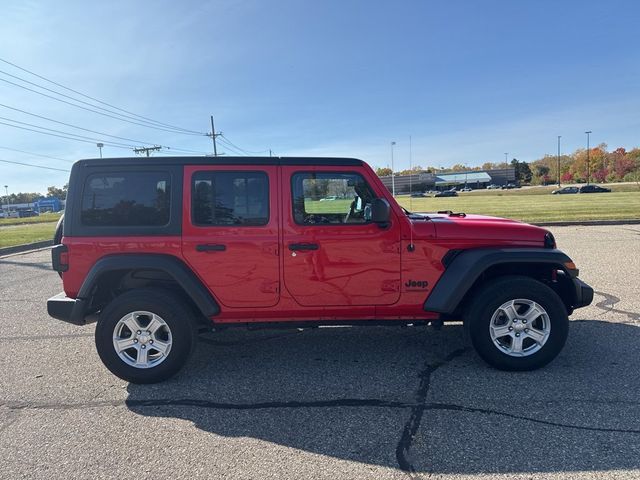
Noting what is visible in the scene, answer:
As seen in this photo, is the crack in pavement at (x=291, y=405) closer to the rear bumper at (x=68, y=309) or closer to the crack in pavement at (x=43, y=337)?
the rear bumper at (x=68, y=309)

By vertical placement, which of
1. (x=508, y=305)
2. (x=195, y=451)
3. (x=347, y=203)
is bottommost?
(x=195, y=451)

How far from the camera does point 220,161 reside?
370 cm

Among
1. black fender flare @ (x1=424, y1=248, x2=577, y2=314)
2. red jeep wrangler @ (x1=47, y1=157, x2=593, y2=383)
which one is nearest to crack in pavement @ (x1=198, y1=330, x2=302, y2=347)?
red jeep wrangler @ (x1=47, y1=157, x2=593, y2=383)

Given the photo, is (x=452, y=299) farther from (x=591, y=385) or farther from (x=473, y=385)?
(x=591, y=385)

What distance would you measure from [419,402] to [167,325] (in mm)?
2228

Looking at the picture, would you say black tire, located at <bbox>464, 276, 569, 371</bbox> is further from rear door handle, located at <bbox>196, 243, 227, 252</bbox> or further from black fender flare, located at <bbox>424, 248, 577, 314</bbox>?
rear door handle, located at <bbox>196, 243, 227, 252</bbox>

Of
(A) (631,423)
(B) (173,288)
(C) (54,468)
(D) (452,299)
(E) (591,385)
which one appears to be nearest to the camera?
(C) (54,468)

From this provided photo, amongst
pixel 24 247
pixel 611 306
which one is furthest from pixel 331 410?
pixel 24 247

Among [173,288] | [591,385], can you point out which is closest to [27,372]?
[173,288]

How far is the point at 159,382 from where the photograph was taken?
3652mm

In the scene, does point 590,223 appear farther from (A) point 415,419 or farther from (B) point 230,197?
(B) point 230,197

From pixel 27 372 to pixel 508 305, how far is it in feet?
15.1

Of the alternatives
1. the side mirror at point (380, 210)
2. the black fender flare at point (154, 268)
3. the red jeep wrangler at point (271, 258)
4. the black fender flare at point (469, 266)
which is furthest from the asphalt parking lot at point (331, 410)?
the side mirror at point (380, 210)

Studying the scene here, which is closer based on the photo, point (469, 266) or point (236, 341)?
point (469, 266)
